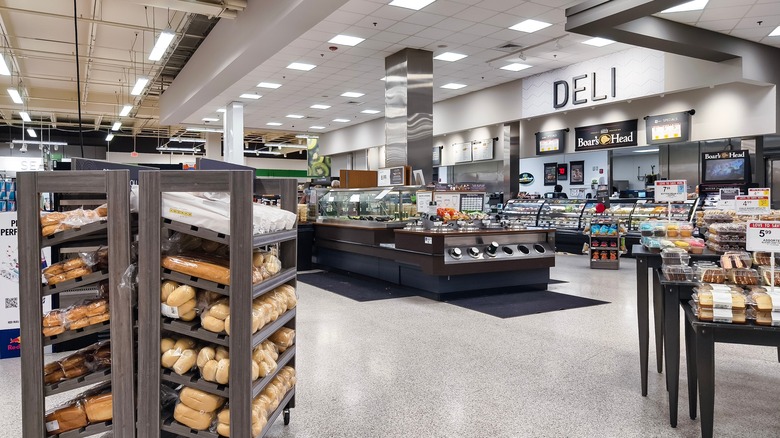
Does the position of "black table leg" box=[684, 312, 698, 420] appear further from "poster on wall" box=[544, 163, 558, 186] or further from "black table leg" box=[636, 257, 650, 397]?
"poster on wall" box=[544, 163, 558, 186]

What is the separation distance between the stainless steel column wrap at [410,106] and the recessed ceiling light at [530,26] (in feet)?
6.34

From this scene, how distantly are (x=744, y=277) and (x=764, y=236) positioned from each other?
0.29 metres

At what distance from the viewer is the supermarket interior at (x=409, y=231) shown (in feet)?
6.88

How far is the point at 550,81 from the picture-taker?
11.6 m

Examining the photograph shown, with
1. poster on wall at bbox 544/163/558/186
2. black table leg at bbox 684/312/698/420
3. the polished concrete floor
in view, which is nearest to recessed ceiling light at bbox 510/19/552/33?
the polished concrete floor

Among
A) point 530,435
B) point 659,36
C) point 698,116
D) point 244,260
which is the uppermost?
point 659,36

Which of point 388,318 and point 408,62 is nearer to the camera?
point 388,318

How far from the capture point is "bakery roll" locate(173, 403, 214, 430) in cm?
210

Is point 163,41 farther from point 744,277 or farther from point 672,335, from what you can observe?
point 744,277

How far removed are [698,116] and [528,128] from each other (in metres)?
4.20

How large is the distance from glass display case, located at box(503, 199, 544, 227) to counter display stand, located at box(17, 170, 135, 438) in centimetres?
1090

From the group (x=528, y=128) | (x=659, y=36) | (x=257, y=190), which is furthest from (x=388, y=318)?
(x=528, y=128)

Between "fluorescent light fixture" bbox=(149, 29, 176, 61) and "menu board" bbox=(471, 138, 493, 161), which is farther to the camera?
"menu board" bbox=(471, 138, 493, 161)

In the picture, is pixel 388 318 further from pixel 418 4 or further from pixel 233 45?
pixel 233 45
